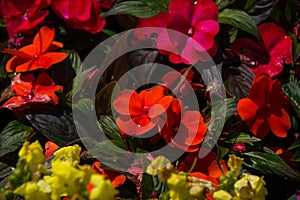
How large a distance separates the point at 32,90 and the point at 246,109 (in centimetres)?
44

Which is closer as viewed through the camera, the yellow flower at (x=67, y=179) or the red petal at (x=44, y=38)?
the yellow flower at (x=67, y=179)

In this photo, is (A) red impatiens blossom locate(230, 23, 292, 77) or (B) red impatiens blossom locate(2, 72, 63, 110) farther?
A: (A) red impatiens blossom locate(230, 23, 292, 77)

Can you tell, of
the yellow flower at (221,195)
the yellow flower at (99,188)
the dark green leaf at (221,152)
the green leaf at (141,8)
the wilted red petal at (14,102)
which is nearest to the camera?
the yellow flower at (99,188)

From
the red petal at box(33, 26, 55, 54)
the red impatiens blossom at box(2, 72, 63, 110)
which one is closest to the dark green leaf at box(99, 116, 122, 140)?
the red impatiens blossom at box(2, 72, 63, 110)

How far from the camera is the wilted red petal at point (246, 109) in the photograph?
1213 mm

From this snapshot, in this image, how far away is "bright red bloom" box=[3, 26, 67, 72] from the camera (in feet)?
4.21

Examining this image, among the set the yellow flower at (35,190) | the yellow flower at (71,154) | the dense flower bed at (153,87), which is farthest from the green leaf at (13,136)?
the yellow flower at (35,190)

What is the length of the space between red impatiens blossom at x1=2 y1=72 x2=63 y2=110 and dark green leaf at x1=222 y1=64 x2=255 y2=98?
357 millimetres

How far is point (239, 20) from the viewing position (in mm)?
1347

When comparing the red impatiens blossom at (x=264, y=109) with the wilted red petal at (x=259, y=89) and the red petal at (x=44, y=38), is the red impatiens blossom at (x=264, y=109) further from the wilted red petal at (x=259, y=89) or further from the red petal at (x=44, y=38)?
the red petal at (x=44, y=38)

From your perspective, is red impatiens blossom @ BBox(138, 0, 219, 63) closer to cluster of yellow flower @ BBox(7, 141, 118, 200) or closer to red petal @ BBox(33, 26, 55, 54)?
red petal @ BBox(33, 26, 55, 54)

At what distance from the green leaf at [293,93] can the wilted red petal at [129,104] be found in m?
0.33

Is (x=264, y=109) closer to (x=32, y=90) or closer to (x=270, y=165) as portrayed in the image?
(x=270, y=165)

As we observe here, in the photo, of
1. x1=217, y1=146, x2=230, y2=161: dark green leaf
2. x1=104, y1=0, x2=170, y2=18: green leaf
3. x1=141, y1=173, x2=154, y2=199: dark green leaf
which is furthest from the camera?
x1=104, y1=0, x2=170, y2=18: green leaf
